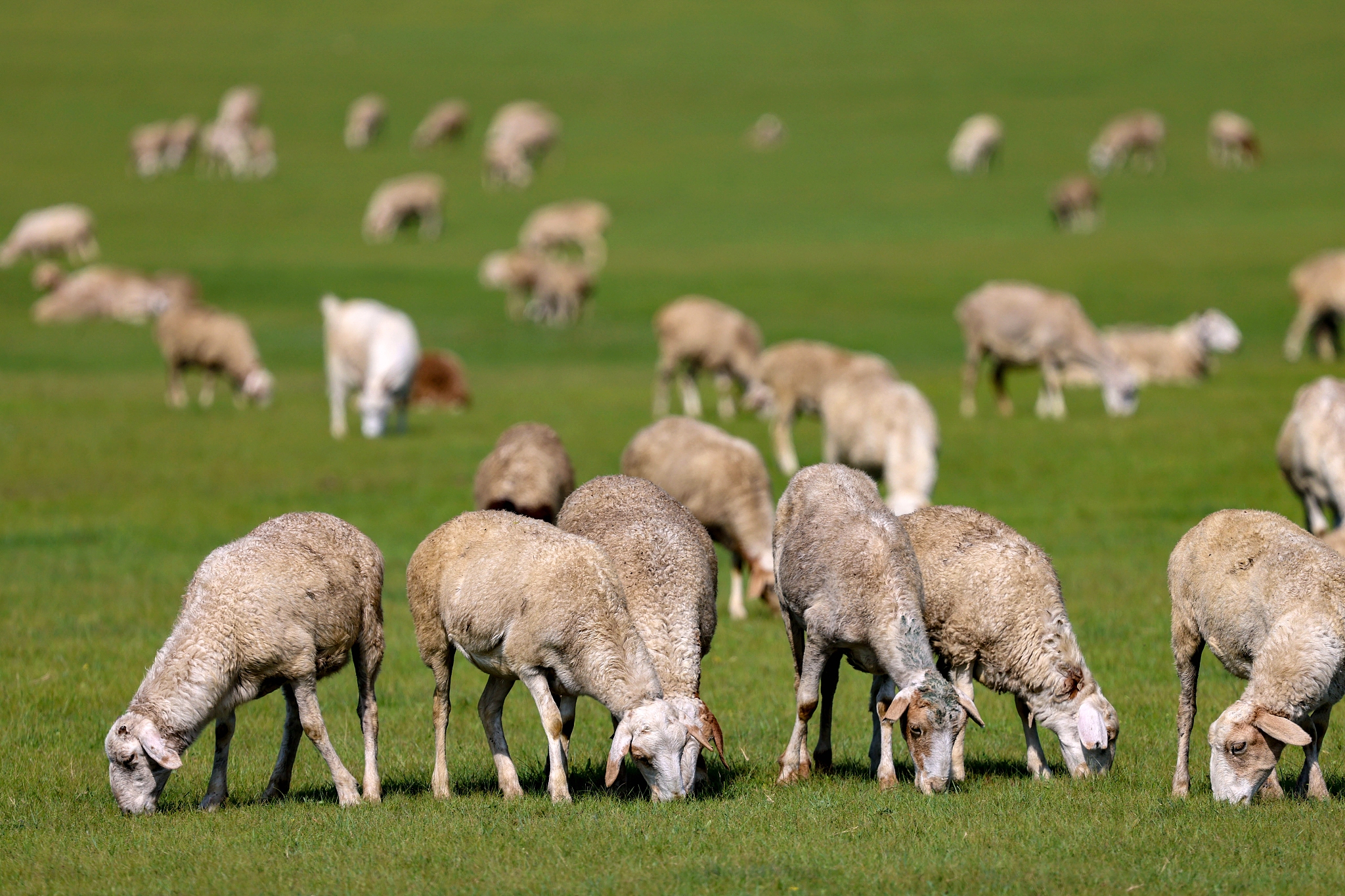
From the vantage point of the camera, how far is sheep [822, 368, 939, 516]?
1689cm

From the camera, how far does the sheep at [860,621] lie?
28.0 feet

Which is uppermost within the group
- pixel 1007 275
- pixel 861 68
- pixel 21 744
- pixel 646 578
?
pixel 861 68

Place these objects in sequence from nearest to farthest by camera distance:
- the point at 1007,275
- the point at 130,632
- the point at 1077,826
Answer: the point at 1077,826 → the point at 130,632 → the point at 1007,275

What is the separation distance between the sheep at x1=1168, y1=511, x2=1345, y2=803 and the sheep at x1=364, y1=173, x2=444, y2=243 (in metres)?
40.0

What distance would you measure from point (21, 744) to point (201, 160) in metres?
51.8

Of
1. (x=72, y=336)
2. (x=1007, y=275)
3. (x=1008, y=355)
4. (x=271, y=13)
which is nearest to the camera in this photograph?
(x=1008, y=355)

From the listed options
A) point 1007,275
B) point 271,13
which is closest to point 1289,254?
point 1007,275

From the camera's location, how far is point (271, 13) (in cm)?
7681

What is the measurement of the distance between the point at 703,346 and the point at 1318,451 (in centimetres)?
1203

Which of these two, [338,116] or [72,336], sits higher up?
[338,116]

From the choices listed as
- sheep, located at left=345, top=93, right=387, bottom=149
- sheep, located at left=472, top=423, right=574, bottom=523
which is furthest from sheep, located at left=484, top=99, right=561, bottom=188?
sheep, located at left=472, top=423, right=574, bottom=523

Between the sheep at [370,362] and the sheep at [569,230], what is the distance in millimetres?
19620

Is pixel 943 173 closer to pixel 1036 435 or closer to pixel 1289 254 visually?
pixel 1289 254

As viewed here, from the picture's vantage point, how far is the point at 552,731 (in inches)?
338
